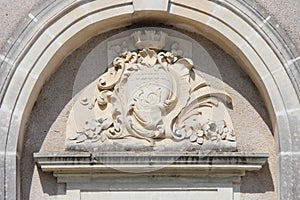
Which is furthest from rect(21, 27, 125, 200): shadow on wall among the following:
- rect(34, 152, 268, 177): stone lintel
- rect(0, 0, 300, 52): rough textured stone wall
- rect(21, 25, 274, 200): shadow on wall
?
rect(0, 0, 300, 52): rough textured stone wall

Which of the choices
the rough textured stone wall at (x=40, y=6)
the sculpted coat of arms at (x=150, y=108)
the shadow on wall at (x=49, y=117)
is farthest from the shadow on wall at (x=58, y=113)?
the rough textured stone wall at (x=40, y=6)

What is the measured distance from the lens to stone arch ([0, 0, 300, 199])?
784 cm

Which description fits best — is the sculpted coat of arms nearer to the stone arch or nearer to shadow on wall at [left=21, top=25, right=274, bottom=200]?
shadow on wall at [left=21, top=25, right=274, bottom=200]

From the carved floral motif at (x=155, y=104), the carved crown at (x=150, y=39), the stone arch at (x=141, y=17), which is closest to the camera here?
the stone arch at (x=141, y=17)

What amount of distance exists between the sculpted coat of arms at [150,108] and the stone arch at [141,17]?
0.29 meters

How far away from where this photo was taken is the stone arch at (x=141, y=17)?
25.7ft

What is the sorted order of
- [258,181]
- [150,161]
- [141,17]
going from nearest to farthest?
1. [150,161]
2. [258,181]
3. [141,17]

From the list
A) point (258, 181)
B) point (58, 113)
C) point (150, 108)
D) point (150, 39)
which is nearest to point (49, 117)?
point (58, 113)

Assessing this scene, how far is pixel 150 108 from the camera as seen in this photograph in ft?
26.5

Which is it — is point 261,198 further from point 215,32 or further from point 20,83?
point 20,83

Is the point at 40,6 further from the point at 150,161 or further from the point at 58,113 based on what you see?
the point at 150,161

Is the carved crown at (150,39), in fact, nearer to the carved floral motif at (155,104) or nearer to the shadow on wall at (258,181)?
the carved floral motif at (155,104)

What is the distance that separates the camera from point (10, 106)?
310 inches

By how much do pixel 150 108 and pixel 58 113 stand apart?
674 mm
